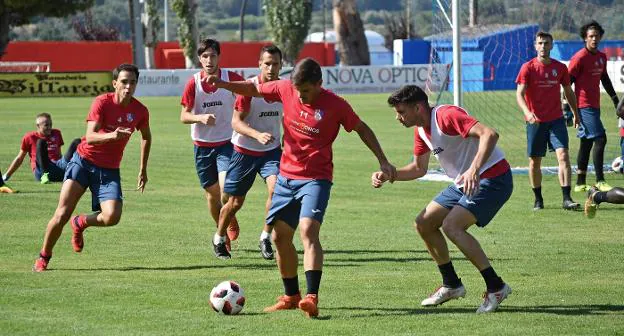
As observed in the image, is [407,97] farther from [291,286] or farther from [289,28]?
[289,28]

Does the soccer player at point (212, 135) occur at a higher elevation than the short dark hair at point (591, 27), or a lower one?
lower

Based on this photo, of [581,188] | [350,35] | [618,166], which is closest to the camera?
[581,188]

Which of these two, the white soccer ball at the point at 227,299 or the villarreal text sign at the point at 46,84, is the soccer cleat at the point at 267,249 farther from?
the villarreal text sign at the point at 46,84

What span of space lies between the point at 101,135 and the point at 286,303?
107 inches

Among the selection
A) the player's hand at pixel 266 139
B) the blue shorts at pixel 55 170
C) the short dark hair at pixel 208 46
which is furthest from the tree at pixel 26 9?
the player's hand at pixel 266 139

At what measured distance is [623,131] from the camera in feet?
58.9

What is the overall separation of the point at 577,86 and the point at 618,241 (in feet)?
14.7

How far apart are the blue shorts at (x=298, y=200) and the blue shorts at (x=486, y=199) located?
92cm

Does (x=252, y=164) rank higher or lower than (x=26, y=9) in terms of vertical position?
lower

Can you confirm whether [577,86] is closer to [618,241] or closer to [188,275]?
[618,241]

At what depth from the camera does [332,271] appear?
1107cm

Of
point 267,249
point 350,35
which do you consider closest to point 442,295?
point 267,249

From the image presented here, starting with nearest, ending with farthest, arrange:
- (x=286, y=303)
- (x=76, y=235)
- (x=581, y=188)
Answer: (x=286, y=303) → (x=76, y=235) → (x=581, y=188)

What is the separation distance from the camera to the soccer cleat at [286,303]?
357 inches
